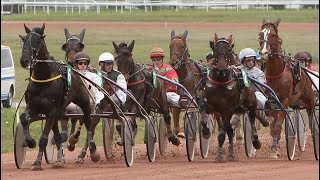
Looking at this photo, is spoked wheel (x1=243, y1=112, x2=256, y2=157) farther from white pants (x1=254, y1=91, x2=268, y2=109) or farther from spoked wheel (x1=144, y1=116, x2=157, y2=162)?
spoked wheel (x1=144, y1=116, x2=157, y2=162)

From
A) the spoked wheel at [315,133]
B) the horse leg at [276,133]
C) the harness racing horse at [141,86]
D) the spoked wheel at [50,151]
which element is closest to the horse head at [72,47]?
the harness racing horse at [141,86]

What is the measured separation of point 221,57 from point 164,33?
25.9 meters

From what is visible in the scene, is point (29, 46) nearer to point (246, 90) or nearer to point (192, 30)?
point (246, 90)

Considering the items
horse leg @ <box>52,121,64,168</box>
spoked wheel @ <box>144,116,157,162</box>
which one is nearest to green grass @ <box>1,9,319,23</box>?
spoked wheel @ <box>144,116,157,162</box>

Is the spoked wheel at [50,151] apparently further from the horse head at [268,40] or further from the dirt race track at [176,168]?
the horse head at [268,40]

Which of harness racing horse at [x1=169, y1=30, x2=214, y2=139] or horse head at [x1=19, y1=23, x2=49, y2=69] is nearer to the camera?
horse head at [x1=19, y1=23, x2=49, y2=69]

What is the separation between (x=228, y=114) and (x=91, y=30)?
26.8 meters

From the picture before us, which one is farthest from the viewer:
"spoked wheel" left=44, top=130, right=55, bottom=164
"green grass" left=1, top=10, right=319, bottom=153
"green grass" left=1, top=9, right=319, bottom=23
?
"green grass" left=1, top=9, right=319, bottom=23

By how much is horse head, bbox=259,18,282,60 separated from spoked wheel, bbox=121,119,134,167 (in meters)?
2.38

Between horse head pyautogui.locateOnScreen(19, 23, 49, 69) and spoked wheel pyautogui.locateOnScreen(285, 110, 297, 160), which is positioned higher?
horse head pyautogui.locateOnScreen(19, 23, 49, 69)

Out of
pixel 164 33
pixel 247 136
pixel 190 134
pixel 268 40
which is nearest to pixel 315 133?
pixel 247 136

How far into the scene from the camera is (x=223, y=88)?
596 inches

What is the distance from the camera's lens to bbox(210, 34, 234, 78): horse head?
14914mm

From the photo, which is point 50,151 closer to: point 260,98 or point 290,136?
point 260,98
